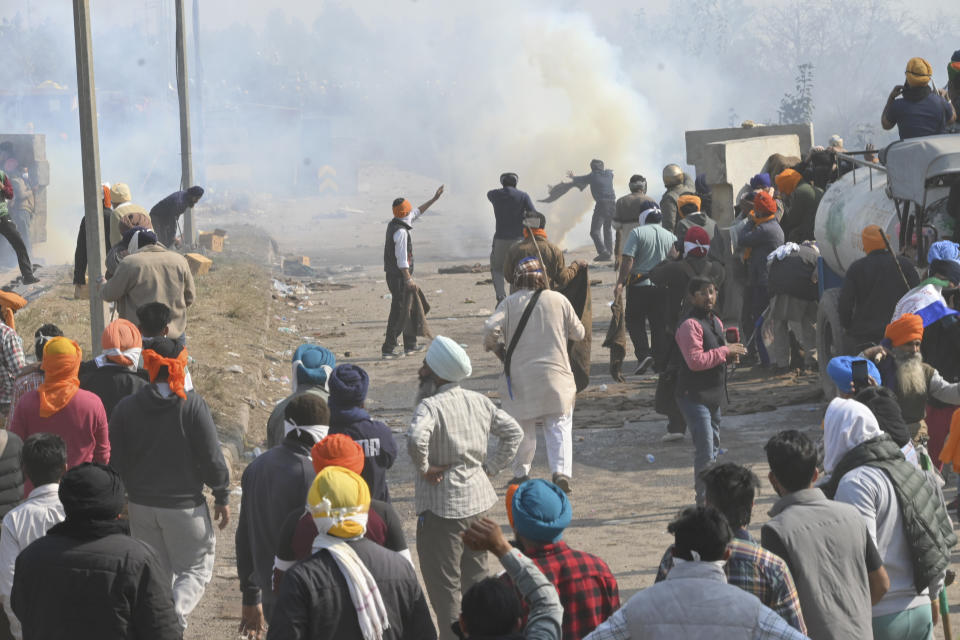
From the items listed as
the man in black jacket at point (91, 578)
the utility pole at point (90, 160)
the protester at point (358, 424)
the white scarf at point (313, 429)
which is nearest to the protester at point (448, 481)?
the protester at point (358, 424)

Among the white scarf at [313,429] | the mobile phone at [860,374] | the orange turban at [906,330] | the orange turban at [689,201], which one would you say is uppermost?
the orange turban at [689,201]

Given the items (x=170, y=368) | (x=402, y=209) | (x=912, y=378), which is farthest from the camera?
(x=402, y=209)

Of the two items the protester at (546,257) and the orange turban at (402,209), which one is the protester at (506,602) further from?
the orange turban at (402,209)

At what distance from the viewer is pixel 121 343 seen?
6355 millimetres

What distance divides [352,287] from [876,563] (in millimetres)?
17933

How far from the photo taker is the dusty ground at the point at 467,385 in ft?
25.3

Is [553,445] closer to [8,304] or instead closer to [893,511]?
[8,304]

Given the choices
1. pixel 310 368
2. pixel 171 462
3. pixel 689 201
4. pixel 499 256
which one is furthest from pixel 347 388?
pixel 499 256

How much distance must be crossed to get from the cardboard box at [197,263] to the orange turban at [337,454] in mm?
14169

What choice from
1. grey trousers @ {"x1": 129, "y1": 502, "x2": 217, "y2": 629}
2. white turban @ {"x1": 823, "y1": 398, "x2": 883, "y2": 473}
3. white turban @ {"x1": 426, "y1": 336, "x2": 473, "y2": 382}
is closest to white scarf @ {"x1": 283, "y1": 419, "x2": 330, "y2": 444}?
white turban @ {"x1": 426, "y1": 336, "x2": 473, "y2": 382}

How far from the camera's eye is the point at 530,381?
809 centimetres

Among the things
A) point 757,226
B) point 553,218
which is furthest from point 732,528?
point 553,218

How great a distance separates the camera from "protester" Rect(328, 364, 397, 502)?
17.1ft

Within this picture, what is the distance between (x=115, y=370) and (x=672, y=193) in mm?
9064
